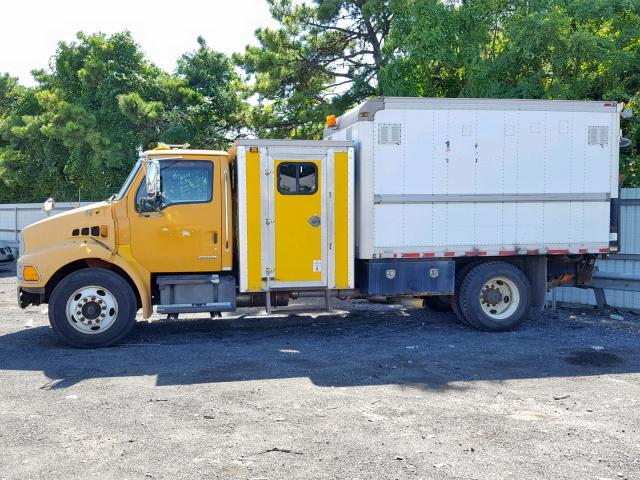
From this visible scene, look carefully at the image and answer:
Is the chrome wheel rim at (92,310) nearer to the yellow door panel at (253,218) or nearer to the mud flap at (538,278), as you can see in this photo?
the yellow door panel at (253,218)

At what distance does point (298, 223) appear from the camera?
8969 mm

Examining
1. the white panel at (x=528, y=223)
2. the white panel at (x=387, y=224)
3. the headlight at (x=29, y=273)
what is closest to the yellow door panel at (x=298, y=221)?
the white panel at (x=387, y=224)

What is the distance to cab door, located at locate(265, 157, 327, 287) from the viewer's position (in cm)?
889

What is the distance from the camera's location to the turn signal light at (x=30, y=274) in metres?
8.45

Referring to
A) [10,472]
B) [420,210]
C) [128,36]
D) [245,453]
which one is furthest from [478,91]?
[128,36]

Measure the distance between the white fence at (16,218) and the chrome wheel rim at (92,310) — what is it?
15090mm

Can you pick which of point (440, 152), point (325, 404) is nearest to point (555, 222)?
point (440, 152)

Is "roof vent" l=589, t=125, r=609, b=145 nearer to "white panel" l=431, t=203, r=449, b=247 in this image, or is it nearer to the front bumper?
"white panel" l=431, t=203, r=449, b=247

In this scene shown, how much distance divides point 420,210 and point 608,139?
10.1ft

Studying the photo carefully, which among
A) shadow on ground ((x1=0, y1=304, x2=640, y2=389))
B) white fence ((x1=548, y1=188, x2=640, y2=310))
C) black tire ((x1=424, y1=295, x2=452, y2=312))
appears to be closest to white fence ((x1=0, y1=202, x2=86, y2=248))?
shadow on ground ((x1=0, y1=304, x2=640, y2=389))

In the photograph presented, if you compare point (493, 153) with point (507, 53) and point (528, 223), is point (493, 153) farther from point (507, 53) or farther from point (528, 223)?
point (507, 53)

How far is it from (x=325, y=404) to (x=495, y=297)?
4.45 meters

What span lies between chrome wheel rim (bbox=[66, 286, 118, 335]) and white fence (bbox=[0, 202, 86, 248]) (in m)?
15.1

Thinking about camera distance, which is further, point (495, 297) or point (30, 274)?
point (495, 297)
